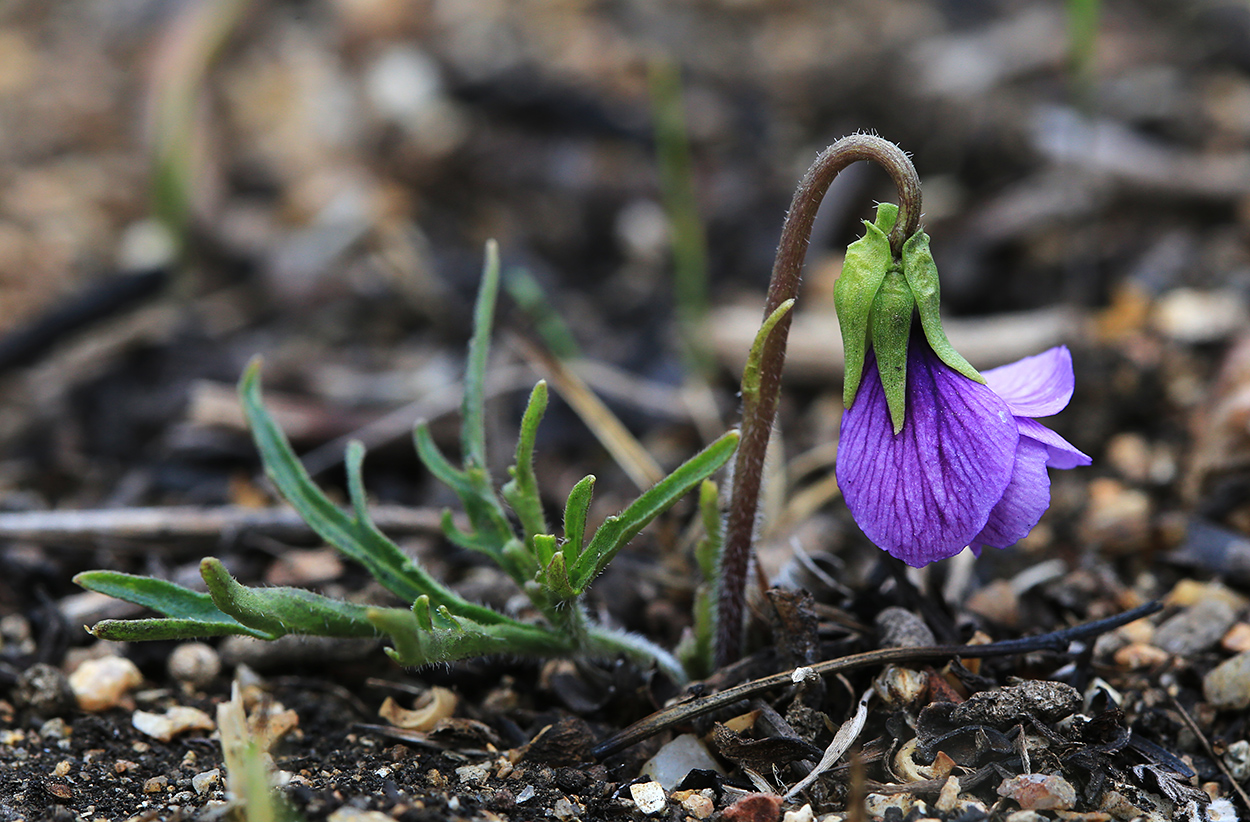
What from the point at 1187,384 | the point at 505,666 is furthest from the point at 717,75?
the point at 505,666

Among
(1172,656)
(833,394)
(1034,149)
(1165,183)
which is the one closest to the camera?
(1172,656)

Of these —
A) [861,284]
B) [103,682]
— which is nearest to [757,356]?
[861,284]

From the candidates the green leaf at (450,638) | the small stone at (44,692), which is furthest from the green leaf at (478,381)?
the small stone at (44,692)

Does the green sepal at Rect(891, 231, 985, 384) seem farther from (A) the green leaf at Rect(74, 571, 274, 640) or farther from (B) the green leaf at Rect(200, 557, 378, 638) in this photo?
(A) the green leaf at Rect(74, 571, 274, 640)

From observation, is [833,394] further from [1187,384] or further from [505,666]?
[505,666]

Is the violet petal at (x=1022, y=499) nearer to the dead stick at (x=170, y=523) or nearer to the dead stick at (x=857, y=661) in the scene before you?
the dead stick at (x=857, y=661)

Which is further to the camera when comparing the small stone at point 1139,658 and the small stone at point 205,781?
the small stone at point 1139,658
